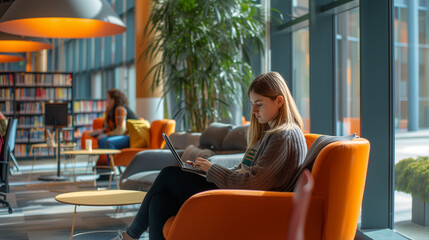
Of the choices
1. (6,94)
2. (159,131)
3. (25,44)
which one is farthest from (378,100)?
(6,94)

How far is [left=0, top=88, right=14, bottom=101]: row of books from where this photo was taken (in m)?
9.90

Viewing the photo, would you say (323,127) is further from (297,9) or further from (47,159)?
(47,159)

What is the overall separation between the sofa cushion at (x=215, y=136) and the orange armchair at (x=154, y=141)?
170 cm

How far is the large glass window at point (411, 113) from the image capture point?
340 centimetres

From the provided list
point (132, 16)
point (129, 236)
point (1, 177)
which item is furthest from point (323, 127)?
point (132, 16)

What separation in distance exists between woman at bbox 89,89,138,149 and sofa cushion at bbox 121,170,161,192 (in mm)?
2477

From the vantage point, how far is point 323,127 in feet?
15.5

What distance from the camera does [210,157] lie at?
3.76 meters

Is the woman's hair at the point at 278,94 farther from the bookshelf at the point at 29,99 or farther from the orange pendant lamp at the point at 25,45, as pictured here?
the bookshelf at the point at 29,99

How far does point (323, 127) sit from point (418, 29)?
150 cm

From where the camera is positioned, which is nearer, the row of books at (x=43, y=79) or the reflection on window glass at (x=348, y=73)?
the reflection on window glass at (x=348, y=73)

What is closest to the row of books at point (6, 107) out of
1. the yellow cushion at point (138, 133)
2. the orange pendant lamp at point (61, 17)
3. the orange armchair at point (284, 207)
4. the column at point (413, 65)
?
the yellow cushion at point (138, 133)

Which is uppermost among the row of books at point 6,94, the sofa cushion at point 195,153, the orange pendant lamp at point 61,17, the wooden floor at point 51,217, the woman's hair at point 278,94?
the orange pendant lamp at point 61,17

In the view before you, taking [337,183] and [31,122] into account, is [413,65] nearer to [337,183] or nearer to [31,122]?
[337,183]
